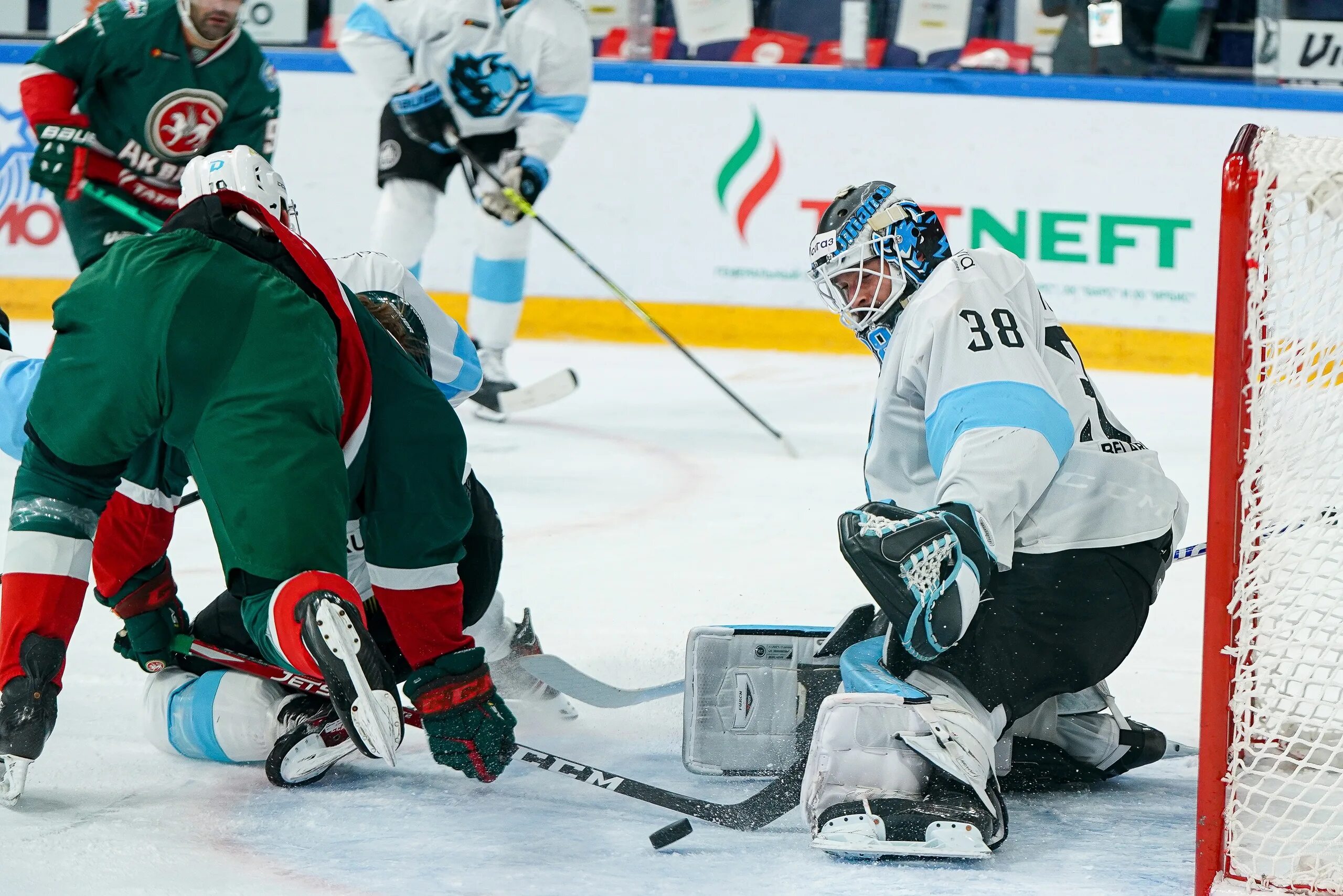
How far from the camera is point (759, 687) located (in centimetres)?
218

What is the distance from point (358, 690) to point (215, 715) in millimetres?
654

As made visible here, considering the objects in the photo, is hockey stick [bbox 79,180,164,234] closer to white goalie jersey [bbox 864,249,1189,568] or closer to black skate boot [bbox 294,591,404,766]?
white goalie jersey [bbox 864,249,1189,568]

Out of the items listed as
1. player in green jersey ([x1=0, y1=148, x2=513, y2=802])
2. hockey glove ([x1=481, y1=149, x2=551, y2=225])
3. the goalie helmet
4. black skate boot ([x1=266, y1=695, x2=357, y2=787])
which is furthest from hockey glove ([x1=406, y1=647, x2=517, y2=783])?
hockey glove ([x1=481, y1=149, x2=551, y2=225])

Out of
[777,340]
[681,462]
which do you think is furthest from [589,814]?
[777,340]

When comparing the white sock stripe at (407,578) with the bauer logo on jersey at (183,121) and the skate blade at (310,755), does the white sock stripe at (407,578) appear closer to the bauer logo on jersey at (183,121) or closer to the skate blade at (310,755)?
the skate blade at (310,755)

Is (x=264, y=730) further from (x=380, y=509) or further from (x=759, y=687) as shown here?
(x=759, y=687)

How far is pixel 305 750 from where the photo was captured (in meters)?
2.08

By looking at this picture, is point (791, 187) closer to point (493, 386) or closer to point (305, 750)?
point (493, 386)

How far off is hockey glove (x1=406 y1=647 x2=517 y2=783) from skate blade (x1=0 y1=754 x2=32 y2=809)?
0.49 meters

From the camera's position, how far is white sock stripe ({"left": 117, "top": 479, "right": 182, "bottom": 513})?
204 cm

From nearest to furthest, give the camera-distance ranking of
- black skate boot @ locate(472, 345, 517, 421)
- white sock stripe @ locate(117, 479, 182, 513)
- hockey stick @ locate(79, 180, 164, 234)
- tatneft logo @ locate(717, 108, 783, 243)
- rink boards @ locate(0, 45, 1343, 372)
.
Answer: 1. white sock stripe @ locate(117, 479, 182, 513)
2. hockey stick @ locate(79, 180, 164, 234)
3. black skate boot @ locate(472, 345, 517, 421)
4. rink boards @ locate(0, 45, 1343, 372)
5. tatneft logo @ locate(717, 108, 783, 243)

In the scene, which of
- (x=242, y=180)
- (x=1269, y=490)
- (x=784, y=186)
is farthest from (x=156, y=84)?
(x=1269, y=490)

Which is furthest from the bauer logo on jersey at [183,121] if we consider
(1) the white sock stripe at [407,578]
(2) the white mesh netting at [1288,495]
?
(2) the white mesh netting at [1288,495]

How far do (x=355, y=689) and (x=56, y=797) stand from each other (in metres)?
0.71
